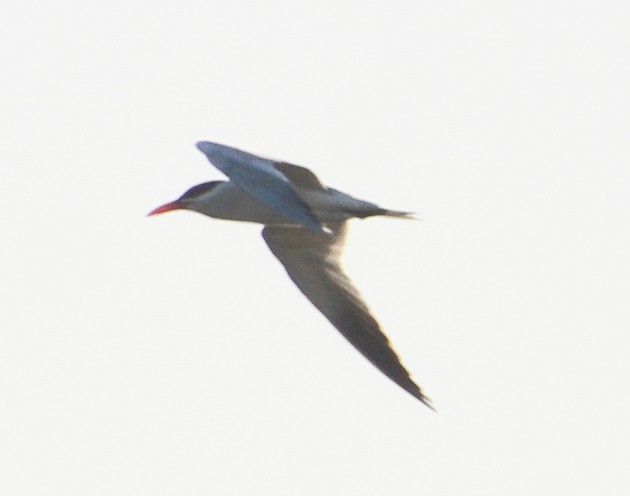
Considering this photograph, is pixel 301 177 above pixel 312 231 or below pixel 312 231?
above

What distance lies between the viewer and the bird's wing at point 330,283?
12266 mm

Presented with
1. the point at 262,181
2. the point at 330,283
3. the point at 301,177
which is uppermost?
the point at 301,177

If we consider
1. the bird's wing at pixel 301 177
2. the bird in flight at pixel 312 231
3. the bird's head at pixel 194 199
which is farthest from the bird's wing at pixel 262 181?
the bird's head at pixel 194 199

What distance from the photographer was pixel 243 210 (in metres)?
12.4

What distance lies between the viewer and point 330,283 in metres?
12.7

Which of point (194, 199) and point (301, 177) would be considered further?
point (194, 199)

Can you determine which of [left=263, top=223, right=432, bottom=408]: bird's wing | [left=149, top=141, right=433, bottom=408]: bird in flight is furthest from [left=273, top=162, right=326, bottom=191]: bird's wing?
[left=263, top=223, right=432, bottom=408]: bird's wing

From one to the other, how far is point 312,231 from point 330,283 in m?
0.36

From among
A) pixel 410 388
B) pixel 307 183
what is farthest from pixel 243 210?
pixel 410 388

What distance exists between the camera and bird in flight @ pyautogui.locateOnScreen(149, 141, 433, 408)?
11695 millimetres

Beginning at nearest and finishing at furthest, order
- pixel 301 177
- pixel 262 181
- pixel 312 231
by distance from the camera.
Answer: pixel 262 181 → pixel 301 177 → pixel 312 231

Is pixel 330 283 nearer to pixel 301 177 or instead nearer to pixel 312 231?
pixel 312 231

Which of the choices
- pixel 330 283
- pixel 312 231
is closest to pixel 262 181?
pixel 312 231

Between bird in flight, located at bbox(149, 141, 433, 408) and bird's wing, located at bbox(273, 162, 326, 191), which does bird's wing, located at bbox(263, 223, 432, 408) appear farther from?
bird's wing, located at bbox(273, 162, 326, 191)
